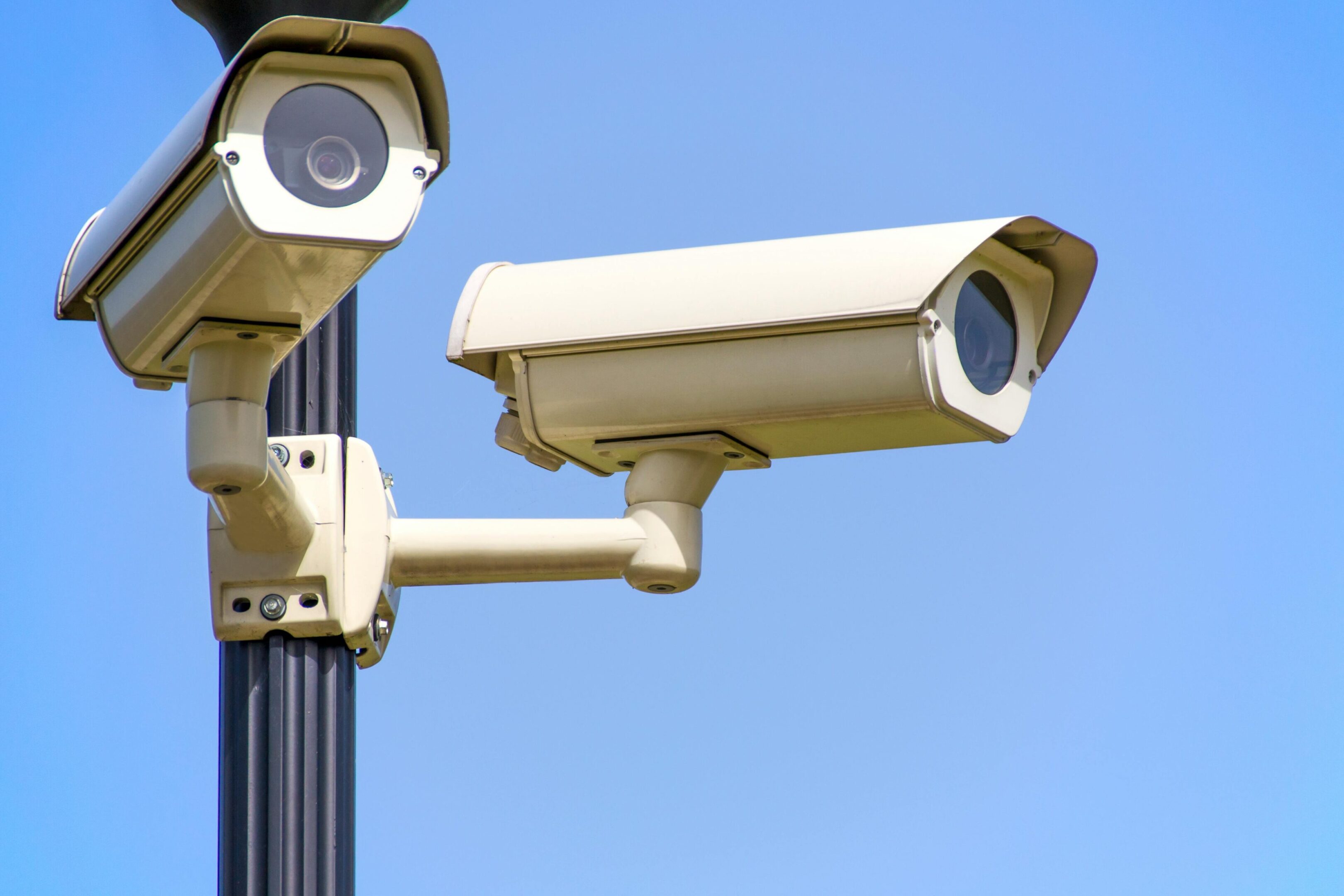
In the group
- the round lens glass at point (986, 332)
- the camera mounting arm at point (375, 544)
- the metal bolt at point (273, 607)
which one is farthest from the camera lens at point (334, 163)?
the round lens glass at point (986, 332)

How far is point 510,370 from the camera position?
2.53m

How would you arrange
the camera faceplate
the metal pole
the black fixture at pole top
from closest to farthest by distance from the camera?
1. the camera faceplate
2. the metal pole
3. the black fixture at pole top

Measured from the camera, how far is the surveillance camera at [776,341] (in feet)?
7.66

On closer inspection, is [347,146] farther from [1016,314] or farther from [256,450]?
[1016,314]

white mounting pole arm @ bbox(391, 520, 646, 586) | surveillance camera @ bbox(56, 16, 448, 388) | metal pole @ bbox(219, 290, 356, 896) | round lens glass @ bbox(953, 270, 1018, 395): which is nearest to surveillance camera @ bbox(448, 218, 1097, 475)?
round lens glass @ bbox(953, 270, 1018, 395)

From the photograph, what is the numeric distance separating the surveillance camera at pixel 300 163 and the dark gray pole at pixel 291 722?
0.47 metres

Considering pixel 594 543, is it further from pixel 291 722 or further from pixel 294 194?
pixel 294 194

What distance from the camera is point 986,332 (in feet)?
8.13

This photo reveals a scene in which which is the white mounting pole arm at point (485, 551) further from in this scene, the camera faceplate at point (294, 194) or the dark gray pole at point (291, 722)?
the camera faceplate at point (294, 194)

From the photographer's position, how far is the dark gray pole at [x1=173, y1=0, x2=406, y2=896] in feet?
7.37

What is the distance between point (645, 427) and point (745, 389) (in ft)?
0.46

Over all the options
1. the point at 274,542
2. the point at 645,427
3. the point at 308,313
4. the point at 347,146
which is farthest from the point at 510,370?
the point at 347,146

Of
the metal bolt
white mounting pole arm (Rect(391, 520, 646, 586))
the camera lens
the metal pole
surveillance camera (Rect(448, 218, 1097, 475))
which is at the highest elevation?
surveillance camera (Rect(448, 218, 1097, 475))

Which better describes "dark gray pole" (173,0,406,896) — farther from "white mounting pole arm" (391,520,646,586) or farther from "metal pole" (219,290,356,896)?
"white mounting pole arm" (391,520,646,586)
